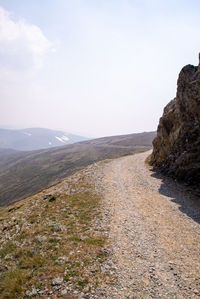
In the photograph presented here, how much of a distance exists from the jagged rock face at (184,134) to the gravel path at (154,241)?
365 cm

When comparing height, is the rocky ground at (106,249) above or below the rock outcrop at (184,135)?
below

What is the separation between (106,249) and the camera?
1209cm

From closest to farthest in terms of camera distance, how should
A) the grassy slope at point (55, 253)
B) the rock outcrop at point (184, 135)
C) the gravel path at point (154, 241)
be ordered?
the gravel path at point (154, 241) < the grassy slope at point (55, 253) < the rock outcrop at point (184, 135)

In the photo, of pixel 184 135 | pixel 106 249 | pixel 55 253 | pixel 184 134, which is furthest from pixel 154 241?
pixel 184 134

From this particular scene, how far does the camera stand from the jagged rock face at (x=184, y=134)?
2694cm

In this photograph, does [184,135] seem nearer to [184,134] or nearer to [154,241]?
[184,134]

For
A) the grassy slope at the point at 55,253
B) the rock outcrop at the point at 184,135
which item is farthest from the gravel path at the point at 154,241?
the rock outcrop at the point at 184,135

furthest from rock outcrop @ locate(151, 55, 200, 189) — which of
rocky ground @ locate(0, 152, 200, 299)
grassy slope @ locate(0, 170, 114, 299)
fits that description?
grassy slope @ locate(0, 170, 114, 299)

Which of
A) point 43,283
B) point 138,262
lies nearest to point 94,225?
point 138,262

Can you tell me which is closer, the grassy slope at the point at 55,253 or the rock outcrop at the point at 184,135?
the grassy slope at the point at 55,253

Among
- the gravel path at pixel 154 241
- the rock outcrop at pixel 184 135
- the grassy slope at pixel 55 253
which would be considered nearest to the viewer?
the gravel path at pixel 154 241

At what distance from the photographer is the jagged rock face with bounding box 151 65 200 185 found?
88.4 feet

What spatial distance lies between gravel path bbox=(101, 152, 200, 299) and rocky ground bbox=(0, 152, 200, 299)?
47 millimetres

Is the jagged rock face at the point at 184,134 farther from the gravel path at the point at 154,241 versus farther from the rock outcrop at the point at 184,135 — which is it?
the gravel path at the point at 154,241
